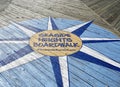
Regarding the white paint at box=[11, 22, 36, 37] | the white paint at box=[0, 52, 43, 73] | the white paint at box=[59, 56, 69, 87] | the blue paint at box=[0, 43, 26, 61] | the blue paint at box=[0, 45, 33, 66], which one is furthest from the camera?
the white paint at box=[11, 22, 36, 37]

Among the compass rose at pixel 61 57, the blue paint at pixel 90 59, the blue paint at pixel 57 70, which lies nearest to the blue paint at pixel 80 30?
the compass rose at pixel 61 57

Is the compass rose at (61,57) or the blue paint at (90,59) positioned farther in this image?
the blue paint at (90,59)

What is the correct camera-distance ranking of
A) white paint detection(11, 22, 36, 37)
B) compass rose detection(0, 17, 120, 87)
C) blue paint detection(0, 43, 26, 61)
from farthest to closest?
white paint detection(11, 22, 36, 37)
blue paint detection(0, 43, 26, 61)
compass rose detection(0, 17, 120, 87)

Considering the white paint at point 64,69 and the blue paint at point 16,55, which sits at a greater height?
the white paint at point 64,69

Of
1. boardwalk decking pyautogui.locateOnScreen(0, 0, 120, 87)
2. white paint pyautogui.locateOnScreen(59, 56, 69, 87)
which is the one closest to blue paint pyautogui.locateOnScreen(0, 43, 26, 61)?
boardwalk decking pyautogui.locateOnScreen(0, 0, 120, 87)

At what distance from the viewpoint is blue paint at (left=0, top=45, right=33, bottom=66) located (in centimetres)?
462

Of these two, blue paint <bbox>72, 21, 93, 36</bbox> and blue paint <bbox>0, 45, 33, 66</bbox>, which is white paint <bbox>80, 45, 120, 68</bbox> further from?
blue paint <bbox>0, 45, 33, 66</bbox>

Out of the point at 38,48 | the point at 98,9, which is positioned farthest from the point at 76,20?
the point at 38,48

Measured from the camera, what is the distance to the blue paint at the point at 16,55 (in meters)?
4.62

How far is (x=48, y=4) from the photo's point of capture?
8219 millimetres

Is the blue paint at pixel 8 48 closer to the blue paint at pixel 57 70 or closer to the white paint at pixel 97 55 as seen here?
the blue paint at pixel 57 70

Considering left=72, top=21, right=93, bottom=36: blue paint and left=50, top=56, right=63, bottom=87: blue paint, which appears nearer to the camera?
left=50, top=56, right=63, bottom=87: blue paint

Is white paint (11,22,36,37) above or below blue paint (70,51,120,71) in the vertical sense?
below

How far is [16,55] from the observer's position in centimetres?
481
